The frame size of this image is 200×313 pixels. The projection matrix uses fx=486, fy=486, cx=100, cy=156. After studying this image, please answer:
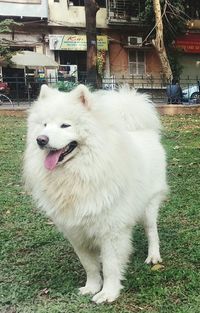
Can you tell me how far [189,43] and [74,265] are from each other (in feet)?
87.6

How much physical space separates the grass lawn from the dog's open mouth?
922 millimetres

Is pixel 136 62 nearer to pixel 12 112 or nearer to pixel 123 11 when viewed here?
pixel 123 11

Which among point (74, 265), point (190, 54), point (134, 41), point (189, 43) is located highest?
point (134, 41)

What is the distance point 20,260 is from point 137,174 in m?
1.33

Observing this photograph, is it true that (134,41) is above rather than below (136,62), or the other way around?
above

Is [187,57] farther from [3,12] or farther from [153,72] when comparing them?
[3,12]

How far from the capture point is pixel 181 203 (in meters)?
5.27

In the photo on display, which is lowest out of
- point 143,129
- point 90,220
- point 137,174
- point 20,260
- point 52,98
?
point 20,260

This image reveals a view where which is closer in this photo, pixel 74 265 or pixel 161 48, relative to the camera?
pixel 74 265

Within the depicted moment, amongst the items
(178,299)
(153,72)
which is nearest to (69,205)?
(178,299)

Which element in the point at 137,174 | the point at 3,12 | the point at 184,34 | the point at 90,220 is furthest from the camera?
the point at 184,34

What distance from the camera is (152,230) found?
384 centimetres

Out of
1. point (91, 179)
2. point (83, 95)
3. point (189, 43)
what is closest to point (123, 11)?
point (189, 43)

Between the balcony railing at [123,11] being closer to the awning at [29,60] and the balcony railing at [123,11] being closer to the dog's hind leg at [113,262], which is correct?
the awning at [29,60]
